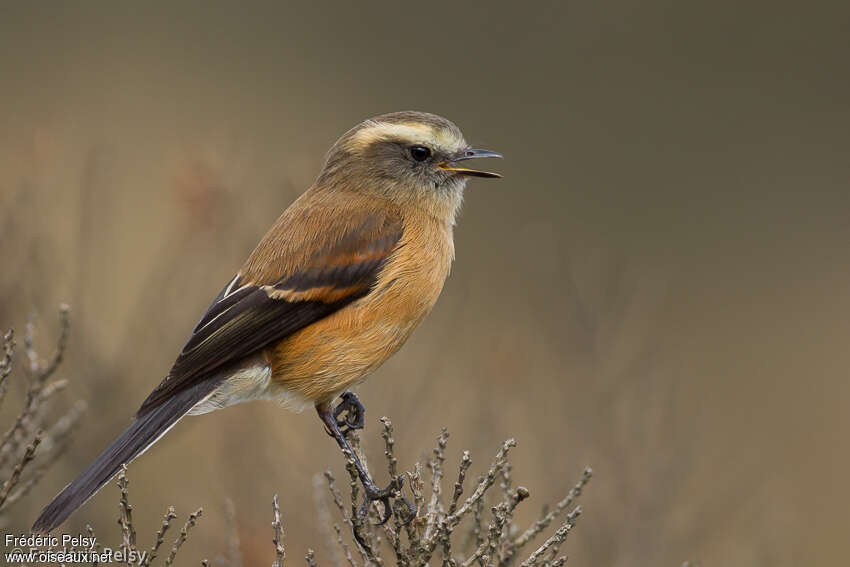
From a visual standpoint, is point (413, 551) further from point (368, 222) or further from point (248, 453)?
point (248, 453)

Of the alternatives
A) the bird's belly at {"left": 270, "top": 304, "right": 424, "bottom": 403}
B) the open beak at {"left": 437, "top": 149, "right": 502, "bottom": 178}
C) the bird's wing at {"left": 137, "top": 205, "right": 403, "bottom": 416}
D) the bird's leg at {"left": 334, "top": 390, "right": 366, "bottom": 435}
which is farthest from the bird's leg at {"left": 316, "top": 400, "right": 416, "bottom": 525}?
the open beak at {"left": 437, "top": 149, "right": 502, "bottom": 178}

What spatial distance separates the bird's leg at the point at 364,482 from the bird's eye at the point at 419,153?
1.16 m

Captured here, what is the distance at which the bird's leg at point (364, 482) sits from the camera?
3717 mm

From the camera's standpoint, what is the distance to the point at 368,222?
A: 482 cm

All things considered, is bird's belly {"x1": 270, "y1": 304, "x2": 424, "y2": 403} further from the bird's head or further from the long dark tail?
the bird's head

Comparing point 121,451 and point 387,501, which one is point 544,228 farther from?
point 121,451

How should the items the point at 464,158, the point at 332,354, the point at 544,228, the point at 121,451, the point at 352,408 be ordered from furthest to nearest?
the point at 544,228
the point at 464,158
the point at 352,408
the point at 332,354
the point at 121,451

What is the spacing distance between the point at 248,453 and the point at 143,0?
8.53 meters

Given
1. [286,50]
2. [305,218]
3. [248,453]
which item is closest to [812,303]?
[286,50]

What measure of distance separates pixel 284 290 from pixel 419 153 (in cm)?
103

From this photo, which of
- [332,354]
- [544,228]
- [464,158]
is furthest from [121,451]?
[544,228]

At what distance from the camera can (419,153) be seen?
5090 millimetres

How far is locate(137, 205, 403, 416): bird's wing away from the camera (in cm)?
445

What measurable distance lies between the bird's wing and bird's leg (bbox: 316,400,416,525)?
1.35 ft
